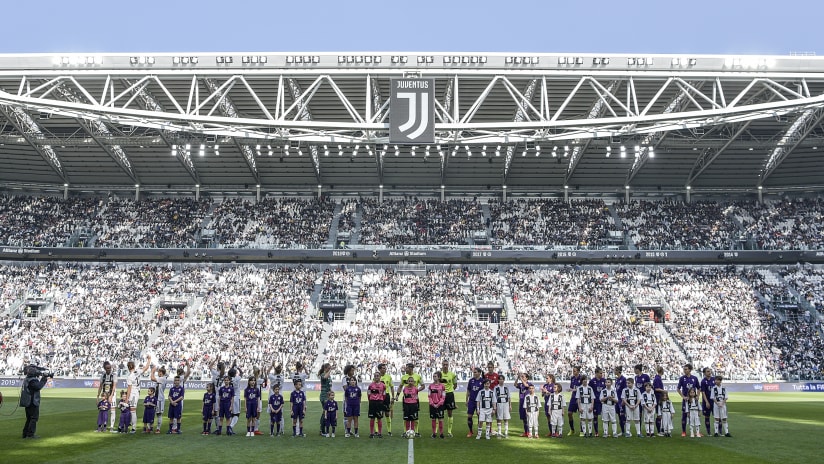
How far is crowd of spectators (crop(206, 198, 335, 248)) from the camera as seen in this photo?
172 ft

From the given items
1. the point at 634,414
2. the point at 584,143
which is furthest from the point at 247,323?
the point at 634,414

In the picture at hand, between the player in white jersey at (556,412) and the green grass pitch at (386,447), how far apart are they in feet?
1.65

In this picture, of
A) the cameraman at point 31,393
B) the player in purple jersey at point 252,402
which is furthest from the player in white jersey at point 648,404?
the cameraman at point 31,393

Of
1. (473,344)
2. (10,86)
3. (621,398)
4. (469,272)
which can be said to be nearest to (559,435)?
(621,398)

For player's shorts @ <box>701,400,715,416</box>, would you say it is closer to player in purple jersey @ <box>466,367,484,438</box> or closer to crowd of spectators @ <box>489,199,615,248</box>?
player in purple jersey @ <box>466,367,484,438</box>

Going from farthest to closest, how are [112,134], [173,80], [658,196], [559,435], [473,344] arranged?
1. [658,196]
2. [112,134]
3. [473,344]
4. [173,80]
5. [559,435]

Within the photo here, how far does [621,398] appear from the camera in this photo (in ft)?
58.6

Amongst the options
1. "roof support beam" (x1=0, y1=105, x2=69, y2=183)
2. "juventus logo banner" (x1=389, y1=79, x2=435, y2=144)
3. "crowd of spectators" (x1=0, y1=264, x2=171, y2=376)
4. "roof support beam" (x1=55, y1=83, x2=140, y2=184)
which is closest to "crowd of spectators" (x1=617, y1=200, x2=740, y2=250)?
"juventus logo banner" (x1=389, y1=79, x2=435, y2=144)

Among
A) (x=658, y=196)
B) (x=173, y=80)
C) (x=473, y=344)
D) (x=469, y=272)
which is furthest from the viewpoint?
(x=658, y=196)

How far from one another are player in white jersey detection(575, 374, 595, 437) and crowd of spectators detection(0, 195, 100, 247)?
1859 inches

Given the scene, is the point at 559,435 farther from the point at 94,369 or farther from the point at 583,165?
the point at 583,165

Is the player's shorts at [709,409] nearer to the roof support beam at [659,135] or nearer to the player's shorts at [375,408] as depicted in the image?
the player's shorts at [375,408]

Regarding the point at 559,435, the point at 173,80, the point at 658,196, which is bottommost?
the point at 559,435

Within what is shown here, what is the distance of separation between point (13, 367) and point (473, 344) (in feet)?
93.8
